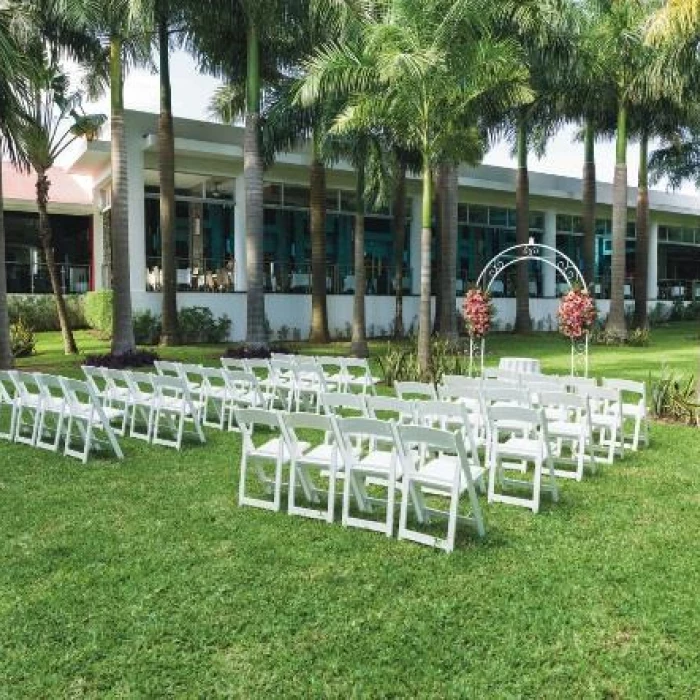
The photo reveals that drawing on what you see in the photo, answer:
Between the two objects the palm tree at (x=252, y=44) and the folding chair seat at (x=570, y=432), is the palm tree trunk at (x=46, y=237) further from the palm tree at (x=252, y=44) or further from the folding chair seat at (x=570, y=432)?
the folding chair seat at (x=570, y=432)

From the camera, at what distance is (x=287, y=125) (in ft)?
58.5

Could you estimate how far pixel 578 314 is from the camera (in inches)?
432

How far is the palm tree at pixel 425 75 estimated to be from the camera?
12797 mm

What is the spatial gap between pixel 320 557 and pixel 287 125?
1458cm

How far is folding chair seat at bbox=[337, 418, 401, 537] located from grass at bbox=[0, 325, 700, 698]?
0.42 feet

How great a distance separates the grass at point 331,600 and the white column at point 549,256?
86.2 feet

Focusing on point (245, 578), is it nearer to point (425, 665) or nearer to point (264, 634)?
point (264, 634)

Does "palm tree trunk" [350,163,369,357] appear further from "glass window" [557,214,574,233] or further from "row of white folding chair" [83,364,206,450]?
"glass window" [557,214,574,233]

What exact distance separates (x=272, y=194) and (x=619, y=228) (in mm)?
11326

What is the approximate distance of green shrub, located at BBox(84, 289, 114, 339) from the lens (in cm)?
2222

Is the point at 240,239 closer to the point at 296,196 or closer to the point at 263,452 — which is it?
the point at 296,196

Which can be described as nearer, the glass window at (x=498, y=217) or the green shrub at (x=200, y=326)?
the green shrub at (x=200, y=326)

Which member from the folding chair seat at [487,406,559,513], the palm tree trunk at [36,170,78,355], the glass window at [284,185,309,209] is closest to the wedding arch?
the folding chair seat at [487,406,559,513]

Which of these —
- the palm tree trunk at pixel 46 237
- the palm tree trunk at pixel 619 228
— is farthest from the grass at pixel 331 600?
the palm tree trunk at pixel 619 228
